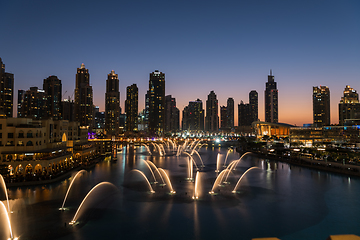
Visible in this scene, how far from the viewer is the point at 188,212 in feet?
95.8

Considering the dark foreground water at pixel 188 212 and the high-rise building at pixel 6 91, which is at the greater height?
the high-rise building at pixel 6 91

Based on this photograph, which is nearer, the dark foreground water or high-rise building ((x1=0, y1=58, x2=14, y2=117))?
the dark foreground water

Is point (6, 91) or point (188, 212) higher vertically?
point (6, 91)

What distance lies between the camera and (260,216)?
2817 cm

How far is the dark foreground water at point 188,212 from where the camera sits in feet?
77.7

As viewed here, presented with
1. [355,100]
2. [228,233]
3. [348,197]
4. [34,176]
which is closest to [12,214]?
[34,176]

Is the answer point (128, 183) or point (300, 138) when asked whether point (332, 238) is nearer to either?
point (128, 183)

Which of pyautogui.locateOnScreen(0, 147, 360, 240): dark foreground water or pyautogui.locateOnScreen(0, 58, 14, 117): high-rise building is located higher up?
pyautogui.locateOnScreen(0, 58, 14, 117): high-rise building

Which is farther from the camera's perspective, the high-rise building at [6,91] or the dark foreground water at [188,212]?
the high-rise building at [6,91]

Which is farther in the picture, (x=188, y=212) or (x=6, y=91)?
(x=6, y=91)

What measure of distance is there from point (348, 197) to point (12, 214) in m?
46.1

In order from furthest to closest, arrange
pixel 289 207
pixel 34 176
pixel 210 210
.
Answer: pixel 34 176, pixel 289 207, pixel 210 210

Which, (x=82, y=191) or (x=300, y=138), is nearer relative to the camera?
(x=82, y=191)

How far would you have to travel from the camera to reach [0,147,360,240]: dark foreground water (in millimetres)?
23688
